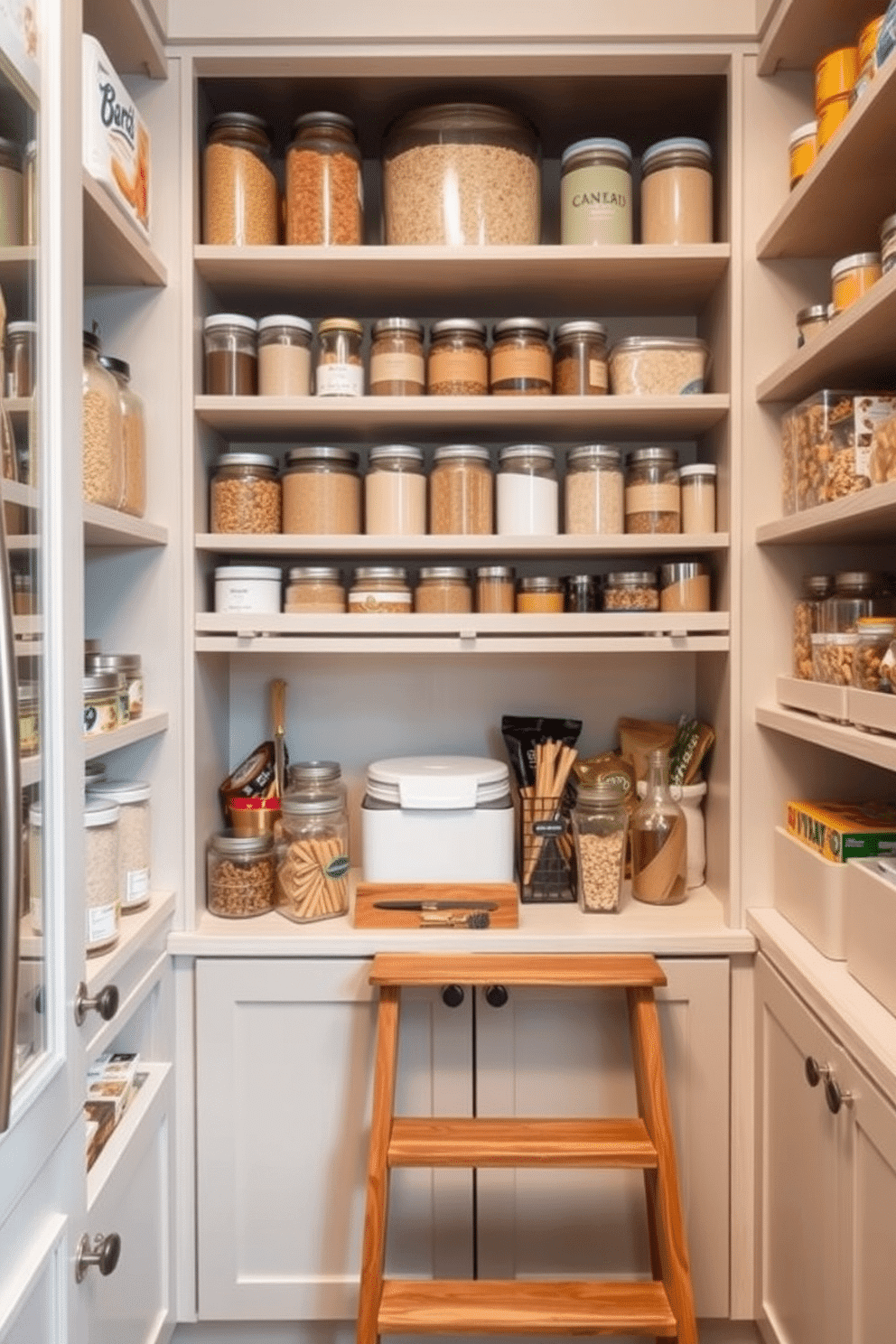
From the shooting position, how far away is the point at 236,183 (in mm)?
1485

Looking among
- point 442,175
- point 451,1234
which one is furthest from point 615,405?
point 451,1234

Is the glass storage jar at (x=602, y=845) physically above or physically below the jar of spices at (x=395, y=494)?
below

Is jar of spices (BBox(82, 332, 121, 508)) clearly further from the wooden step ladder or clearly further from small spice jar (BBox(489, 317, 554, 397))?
the wooden step ladder

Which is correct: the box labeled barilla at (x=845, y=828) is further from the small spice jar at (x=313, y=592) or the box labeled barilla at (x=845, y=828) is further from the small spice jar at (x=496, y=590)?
the small spice jar at (x=313, y=592)

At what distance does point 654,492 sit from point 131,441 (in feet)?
2.64

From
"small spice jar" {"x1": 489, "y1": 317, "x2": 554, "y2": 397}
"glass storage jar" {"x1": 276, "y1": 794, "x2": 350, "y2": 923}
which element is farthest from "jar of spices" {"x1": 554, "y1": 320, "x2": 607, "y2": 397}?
"glass storage jar" {"x1": 276, "y1": 794, "x2": 350, "y2": 923}

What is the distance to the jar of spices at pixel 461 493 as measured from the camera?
1517 millimetres

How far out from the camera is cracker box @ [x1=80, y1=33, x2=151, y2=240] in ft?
3.83

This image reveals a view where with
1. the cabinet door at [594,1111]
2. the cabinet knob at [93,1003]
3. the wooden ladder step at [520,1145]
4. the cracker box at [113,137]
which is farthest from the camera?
the cabinet door at [594,1111]

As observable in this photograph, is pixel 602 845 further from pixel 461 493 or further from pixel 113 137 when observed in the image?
pixel 113 137

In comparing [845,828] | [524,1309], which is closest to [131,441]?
[845,828]

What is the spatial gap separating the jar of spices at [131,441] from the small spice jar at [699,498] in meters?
0.86

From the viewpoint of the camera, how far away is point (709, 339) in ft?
5.37

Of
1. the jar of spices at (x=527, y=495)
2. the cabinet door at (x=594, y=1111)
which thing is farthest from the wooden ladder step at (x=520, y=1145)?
the jar of spices at (x=527, y=495)
